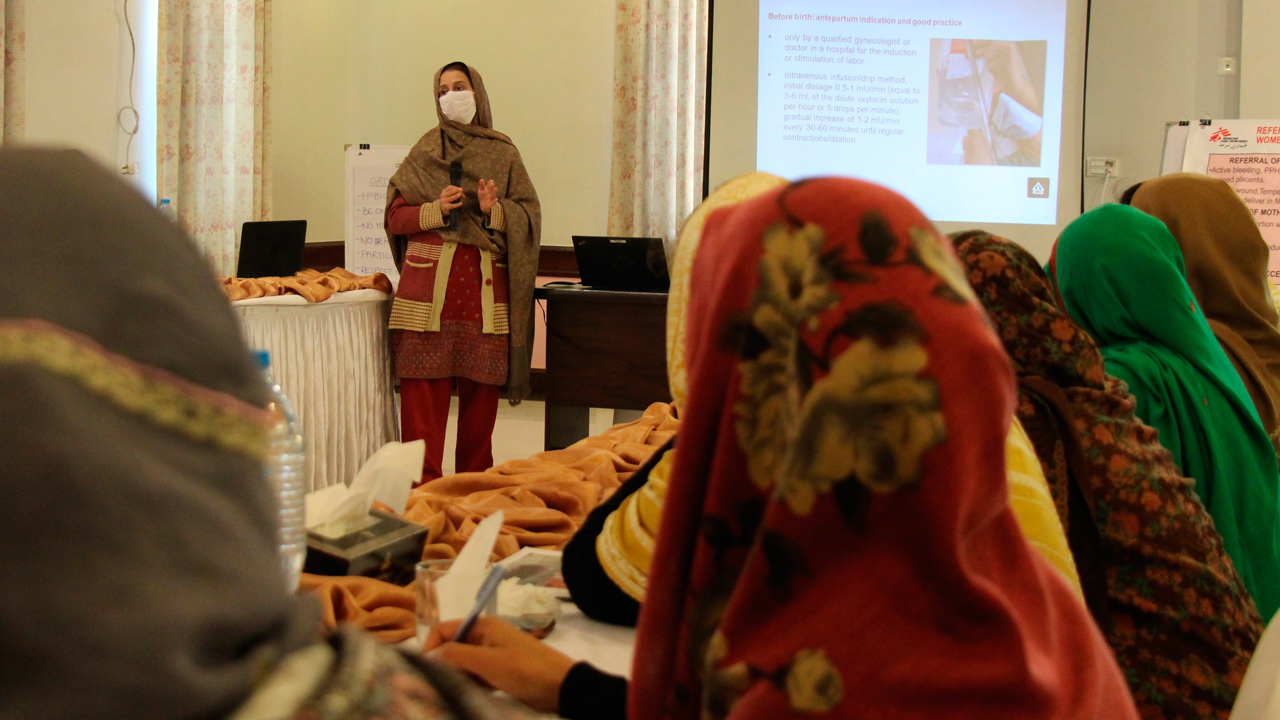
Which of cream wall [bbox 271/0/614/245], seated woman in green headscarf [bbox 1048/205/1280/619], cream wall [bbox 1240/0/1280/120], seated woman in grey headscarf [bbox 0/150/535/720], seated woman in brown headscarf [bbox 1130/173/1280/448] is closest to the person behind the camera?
seated woman in grey headscarf [bbox 0/150/535/720]

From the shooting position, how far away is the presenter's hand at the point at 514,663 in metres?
0.83

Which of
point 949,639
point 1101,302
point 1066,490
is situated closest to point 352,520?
point 949,639

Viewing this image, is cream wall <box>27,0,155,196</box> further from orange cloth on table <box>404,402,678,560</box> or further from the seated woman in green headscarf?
the seated woman in green headscarf

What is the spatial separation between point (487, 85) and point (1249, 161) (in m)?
4.00

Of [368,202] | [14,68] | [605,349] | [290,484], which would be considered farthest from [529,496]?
[368,202]

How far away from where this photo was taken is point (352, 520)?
1187 millimetres

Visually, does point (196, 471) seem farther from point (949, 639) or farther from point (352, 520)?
point (352, 520)

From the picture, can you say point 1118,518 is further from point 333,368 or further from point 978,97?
point 978,97

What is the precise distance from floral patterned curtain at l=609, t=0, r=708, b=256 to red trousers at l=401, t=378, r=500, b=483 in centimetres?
185

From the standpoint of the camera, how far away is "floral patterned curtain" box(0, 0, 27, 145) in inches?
133

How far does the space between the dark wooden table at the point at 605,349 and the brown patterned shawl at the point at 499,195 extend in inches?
5.3

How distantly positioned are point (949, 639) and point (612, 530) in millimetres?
614

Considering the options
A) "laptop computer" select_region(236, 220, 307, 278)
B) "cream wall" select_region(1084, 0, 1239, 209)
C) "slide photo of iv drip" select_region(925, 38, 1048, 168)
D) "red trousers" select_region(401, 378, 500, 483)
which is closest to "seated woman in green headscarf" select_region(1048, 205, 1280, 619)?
"red trousers" select_region(401, 378, 500, 483)

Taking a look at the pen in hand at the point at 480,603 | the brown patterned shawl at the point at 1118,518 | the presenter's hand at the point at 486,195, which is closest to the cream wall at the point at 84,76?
the presenter's hand at the point at 486,195
